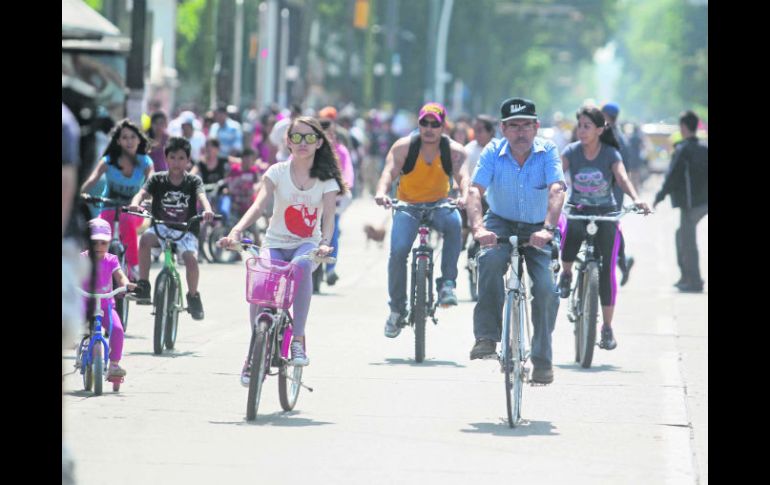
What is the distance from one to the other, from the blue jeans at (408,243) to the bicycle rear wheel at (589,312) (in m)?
1.26

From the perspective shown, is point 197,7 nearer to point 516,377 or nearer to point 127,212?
point 127,212

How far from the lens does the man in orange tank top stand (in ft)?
43.5

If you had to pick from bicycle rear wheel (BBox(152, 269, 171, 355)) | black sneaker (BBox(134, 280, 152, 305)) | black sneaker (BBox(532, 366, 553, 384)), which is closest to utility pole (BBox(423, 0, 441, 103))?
black sneaker (BBox(134, 280, 152, 305))

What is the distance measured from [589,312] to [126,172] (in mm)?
3663

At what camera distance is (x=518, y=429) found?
9.64 metres

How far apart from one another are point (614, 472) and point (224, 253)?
48.0 ft

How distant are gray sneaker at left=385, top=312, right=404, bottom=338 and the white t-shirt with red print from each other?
9.01 ft

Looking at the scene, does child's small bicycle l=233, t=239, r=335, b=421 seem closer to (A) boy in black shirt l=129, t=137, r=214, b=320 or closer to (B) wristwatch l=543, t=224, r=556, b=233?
(B) wristwatch l=543, t=224, r=556, b=233

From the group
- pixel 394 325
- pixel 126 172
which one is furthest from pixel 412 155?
pixel 126 172

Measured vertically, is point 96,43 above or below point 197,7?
below

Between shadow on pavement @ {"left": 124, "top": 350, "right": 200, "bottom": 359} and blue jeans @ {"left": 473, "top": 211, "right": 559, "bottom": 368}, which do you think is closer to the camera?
blue jeans @ {"left": 473, "top": 211, "right": 559, "bottom": 368}

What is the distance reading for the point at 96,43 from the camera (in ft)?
70.5

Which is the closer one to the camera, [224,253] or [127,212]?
[127,212]
